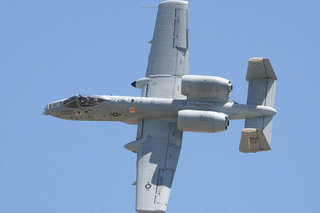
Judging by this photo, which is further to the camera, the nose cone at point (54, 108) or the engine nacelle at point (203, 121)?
the nose cone at point (54, 108)

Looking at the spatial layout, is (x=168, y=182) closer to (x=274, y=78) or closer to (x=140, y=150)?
(x=140, y=150)

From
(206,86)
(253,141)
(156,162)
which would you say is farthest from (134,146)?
(253,141)

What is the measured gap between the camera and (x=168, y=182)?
6159cm

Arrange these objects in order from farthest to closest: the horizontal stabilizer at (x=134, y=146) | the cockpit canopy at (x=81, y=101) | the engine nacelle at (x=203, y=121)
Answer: the cockpit canopy at (x=81, y=101) → the horizontal stabilizer at (x=134, y=146) → the engine nacelle at (x=203, y=121)

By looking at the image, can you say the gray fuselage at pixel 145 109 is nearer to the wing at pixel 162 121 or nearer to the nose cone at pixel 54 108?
the nose cone at pixel 54 108

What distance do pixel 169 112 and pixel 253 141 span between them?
591cm

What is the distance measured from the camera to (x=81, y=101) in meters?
65.6

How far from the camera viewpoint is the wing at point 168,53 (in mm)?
66312

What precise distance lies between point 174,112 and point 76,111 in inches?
266

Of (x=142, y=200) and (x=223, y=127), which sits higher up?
(x=223, y=127)

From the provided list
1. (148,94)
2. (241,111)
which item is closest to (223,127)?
(241,111)

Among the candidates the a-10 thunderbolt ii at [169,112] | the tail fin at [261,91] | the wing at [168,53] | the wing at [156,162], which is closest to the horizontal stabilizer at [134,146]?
the a-10 thunderbolt ii at [169,112]

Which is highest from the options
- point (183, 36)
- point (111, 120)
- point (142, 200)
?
point (183, 36)

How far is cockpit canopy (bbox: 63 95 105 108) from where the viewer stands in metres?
65.1
